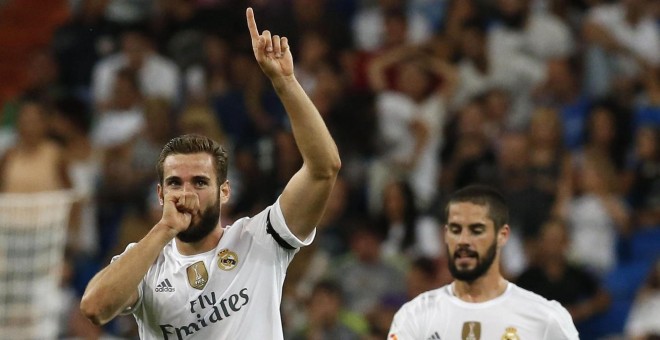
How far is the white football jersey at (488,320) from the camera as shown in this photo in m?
6.23

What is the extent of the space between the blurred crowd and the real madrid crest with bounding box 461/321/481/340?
10.5 ft

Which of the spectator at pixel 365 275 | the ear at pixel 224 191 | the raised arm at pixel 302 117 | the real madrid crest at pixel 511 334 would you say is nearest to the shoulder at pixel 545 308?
the real madrid crest at pixel 511 334

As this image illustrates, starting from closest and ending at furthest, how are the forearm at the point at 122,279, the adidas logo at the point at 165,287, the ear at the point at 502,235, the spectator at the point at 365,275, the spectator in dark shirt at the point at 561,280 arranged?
the forearm at the point at 122,279 → the adidas logo at the point at 165,287 → the ear at the point at 502,235 → the spectator in dark shirt at the point at 561,280 → the spectator at the point at 365,275

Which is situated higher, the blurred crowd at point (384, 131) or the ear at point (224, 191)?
the blurred crowd at point (384, 131)

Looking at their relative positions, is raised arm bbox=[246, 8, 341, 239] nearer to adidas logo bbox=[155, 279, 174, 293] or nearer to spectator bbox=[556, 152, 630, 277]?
adidas logo bbox=[155, 279, 174, 293]

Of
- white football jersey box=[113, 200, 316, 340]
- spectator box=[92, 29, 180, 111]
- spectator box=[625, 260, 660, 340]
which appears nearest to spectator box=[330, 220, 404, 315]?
spectator box=[625, 260, 660, 340]

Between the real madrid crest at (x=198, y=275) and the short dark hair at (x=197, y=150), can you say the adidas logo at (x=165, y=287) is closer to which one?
the real madrid crest at (x=198, y=275)

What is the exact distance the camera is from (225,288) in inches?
194

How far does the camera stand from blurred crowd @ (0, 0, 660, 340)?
10.2 metres

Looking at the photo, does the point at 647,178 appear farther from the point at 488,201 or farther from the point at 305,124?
the point at 305,124

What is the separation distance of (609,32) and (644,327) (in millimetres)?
3440

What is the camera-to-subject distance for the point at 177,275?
4.98m

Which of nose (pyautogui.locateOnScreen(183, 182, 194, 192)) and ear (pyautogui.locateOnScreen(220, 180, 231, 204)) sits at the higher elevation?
ear (pyautogui.locateOnScreen(220, 180, 231, 204))

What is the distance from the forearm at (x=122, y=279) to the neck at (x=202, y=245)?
413mm
